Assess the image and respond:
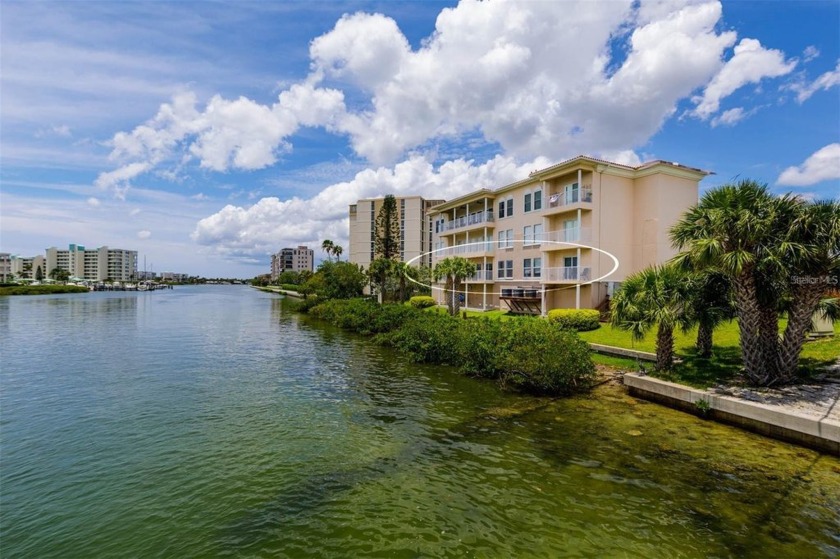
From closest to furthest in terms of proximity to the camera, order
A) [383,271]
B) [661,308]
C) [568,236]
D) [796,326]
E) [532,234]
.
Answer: [796,326] < [661,308] < [568,236] < [532,234] < [383,271]

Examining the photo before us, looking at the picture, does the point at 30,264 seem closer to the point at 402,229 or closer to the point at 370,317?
the point at 402,229

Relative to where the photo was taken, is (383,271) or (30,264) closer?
(383,271)

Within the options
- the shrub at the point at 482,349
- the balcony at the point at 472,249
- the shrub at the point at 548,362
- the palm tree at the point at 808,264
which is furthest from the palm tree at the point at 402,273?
the palm tree at the point at 808,264

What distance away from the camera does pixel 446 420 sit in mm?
13016

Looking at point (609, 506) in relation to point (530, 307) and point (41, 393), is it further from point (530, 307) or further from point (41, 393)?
point (530, 307)

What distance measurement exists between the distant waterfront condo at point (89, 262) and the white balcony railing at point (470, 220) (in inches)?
7625

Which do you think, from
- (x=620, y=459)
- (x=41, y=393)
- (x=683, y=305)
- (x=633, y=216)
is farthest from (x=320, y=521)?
(x=633, y=216)

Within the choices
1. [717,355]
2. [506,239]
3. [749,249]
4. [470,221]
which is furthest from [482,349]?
[470,221]

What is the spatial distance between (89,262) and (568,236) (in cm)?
22125

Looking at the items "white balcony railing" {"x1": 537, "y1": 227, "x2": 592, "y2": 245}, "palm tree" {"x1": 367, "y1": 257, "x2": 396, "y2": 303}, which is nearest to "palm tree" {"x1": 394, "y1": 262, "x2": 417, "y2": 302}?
"palm tree" {"x1": 367, "y1": 257, "x2": 396, "y2": 303}

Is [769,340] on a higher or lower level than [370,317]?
higher

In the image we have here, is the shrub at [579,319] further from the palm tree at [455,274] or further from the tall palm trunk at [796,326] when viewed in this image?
the tall palm trunk at [796,326]

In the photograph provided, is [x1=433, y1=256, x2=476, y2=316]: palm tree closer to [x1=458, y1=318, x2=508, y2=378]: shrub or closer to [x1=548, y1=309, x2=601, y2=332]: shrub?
[x1=548, y1=309, x2=601, y2=332]: shrub

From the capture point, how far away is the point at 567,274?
2981cm
